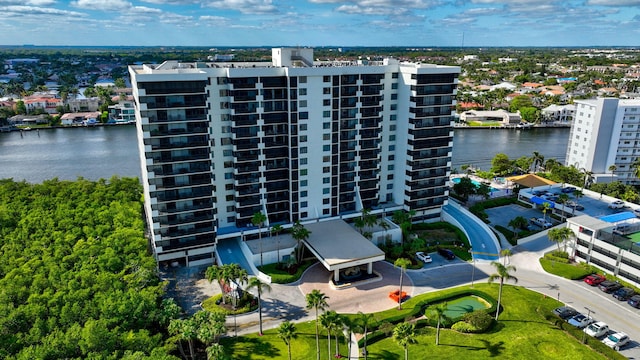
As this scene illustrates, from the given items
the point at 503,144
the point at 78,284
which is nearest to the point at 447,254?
the point at 78,284

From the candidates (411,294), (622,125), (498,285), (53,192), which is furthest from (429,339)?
(622,125)

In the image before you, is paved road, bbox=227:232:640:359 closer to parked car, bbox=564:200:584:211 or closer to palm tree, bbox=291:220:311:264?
palm tree, bbox=291:220:311:264

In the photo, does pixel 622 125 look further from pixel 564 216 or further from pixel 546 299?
pixel 546 299

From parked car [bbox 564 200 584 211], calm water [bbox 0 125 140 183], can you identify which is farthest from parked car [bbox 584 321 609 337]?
calm water [bbox 0 125 140 183]

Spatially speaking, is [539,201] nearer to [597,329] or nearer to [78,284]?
[597,329]

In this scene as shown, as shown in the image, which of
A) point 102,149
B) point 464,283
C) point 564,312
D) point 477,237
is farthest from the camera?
point 102,149

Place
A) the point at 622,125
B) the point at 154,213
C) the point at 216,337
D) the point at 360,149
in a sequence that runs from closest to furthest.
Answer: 1. the point at 216,337
2. the point at 154,213
3. the point at 360,149
4. the point at 622,125
